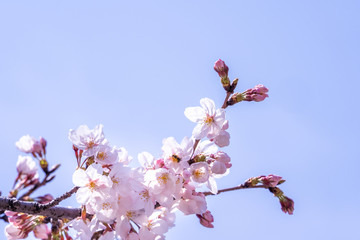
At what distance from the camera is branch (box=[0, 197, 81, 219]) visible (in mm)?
2672

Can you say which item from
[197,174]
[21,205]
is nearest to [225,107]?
[197,174]

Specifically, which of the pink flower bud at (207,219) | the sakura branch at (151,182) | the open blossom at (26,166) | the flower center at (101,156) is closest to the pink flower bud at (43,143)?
the open blossom at (26,166)

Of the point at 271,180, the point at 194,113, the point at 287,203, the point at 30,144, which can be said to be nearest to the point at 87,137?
the point at 194,113

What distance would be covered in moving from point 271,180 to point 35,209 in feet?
5.34

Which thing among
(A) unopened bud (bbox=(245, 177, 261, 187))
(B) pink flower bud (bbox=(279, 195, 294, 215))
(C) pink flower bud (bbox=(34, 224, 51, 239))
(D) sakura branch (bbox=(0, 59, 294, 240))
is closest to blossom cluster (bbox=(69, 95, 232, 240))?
(D) sakura branch (bbox=(0, 59, 294, 240))

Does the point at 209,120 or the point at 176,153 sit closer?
the point at 176,153

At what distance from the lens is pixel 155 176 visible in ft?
8.28

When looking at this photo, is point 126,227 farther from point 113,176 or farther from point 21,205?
point 21,205

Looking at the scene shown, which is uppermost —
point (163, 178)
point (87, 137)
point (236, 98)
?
point (236, 98)

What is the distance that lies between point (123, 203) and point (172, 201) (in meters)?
0.32

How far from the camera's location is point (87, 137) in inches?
104

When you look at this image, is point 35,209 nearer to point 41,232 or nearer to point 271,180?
point 41,232

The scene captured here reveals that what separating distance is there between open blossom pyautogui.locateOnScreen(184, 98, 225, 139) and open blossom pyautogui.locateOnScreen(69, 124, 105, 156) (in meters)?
0.64

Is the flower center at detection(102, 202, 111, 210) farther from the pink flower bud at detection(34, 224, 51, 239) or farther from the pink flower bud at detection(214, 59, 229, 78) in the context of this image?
the pink flower bud at detection(34, 224, 51, 239)
